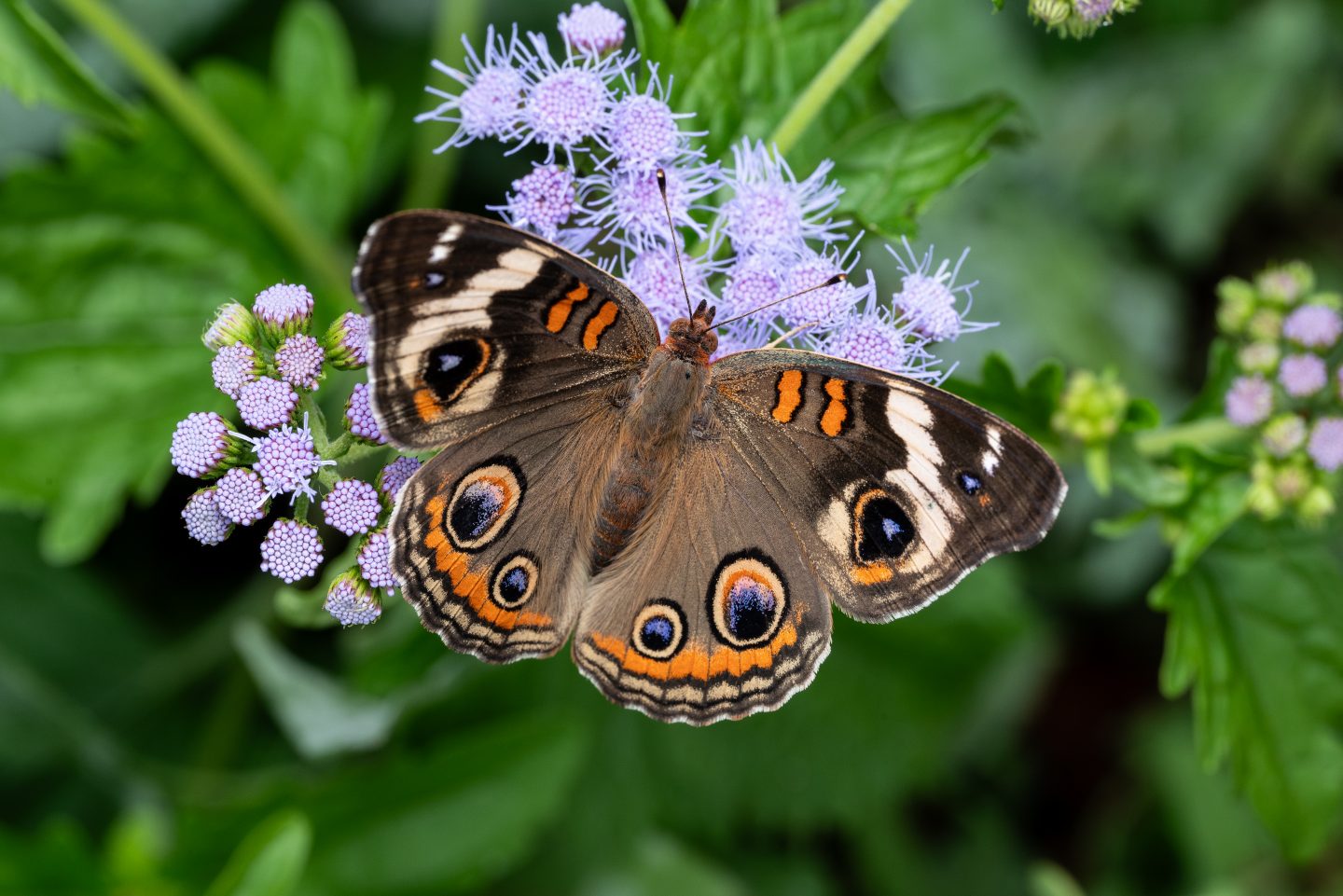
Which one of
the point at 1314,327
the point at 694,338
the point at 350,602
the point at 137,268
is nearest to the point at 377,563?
the point at 350,602

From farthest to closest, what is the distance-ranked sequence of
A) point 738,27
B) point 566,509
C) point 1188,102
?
point 1188,102 → point 738,27 → point 566,509

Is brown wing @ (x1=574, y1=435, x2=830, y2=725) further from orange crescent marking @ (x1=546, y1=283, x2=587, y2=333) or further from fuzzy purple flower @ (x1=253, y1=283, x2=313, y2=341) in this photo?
fuzzy purple flower @ (x1=253, y1=283, x2=313, y2=341)

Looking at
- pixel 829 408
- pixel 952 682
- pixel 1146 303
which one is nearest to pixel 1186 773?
pixel 952 682

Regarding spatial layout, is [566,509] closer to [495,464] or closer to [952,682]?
[495,464]

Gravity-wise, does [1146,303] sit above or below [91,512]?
below

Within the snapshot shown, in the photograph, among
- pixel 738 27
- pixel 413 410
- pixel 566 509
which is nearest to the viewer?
pixel 413 410

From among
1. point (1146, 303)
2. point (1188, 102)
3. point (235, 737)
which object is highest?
point (1188, 102)

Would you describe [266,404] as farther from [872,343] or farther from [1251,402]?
[1251,402]

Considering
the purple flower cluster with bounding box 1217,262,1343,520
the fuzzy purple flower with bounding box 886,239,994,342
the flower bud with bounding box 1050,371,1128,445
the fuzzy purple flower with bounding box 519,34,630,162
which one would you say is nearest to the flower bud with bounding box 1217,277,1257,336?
the purple flower cluster with bounding box 1217,262,1343,520

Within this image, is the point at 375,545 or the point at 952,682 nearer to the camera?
the point at 375,545
